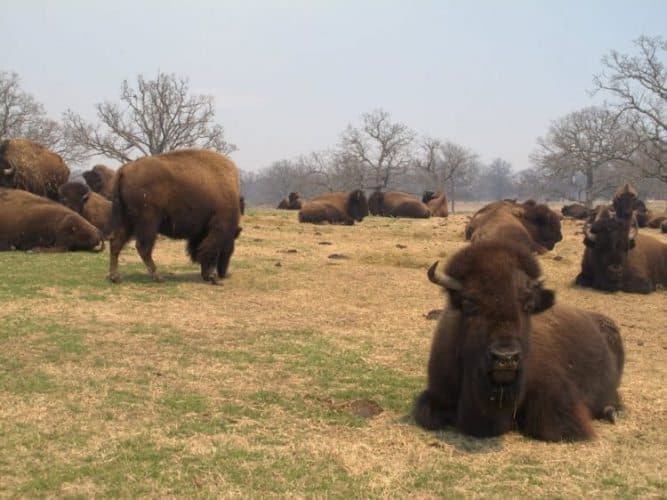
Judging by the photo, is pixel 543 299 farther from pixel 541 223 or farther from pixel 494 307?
pixel 541 223

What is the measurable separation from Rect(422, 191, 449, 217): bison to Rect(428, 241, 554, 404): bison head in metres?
35.9

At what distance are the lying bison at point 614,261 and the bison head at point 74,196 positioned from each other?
1276cm

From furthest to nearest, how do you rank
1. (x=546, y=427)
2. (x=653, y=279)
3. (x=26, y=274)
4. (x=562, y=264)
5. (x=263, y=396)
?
(x=562, y=264), (x=653, y=279), (x=26, y=274), (x=263, y=396), (x=546, y=427)

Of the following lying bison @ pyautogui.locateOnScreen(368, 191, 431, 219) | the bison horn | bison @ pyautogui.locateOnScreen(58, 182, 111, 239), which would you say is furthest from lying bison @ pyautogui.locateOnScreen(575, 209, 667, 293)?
lying bison @ pyautogui.locateOnScreen(368, 191, 431, 219)

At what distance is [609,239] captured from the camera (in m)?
14.6

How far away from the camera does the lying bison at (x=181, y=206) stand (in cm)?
1214

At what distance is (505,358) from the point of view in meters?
4.88

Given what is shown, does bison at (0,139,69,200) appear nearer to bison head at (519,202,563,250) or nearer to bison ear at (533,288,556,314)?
bison head at (519,202,563,250)

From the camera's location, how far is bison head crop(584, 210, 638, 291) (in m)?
14.3

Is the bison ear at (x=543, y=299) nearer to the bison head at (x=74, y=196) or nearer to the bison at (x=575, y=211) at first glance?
the bison head at (x=74, y=196)

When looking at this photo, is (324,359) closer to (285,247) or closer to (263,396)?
(263,396)

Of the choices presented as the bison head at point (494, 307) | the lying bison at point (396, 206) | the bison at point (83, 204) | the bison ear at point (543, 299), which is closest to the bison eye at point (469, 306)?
the bison head at point (494, 307)

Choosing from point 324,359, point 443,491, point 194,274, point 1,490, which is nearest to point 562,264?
point 194,274

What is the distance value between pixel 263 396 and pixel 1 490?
2.57 meters
